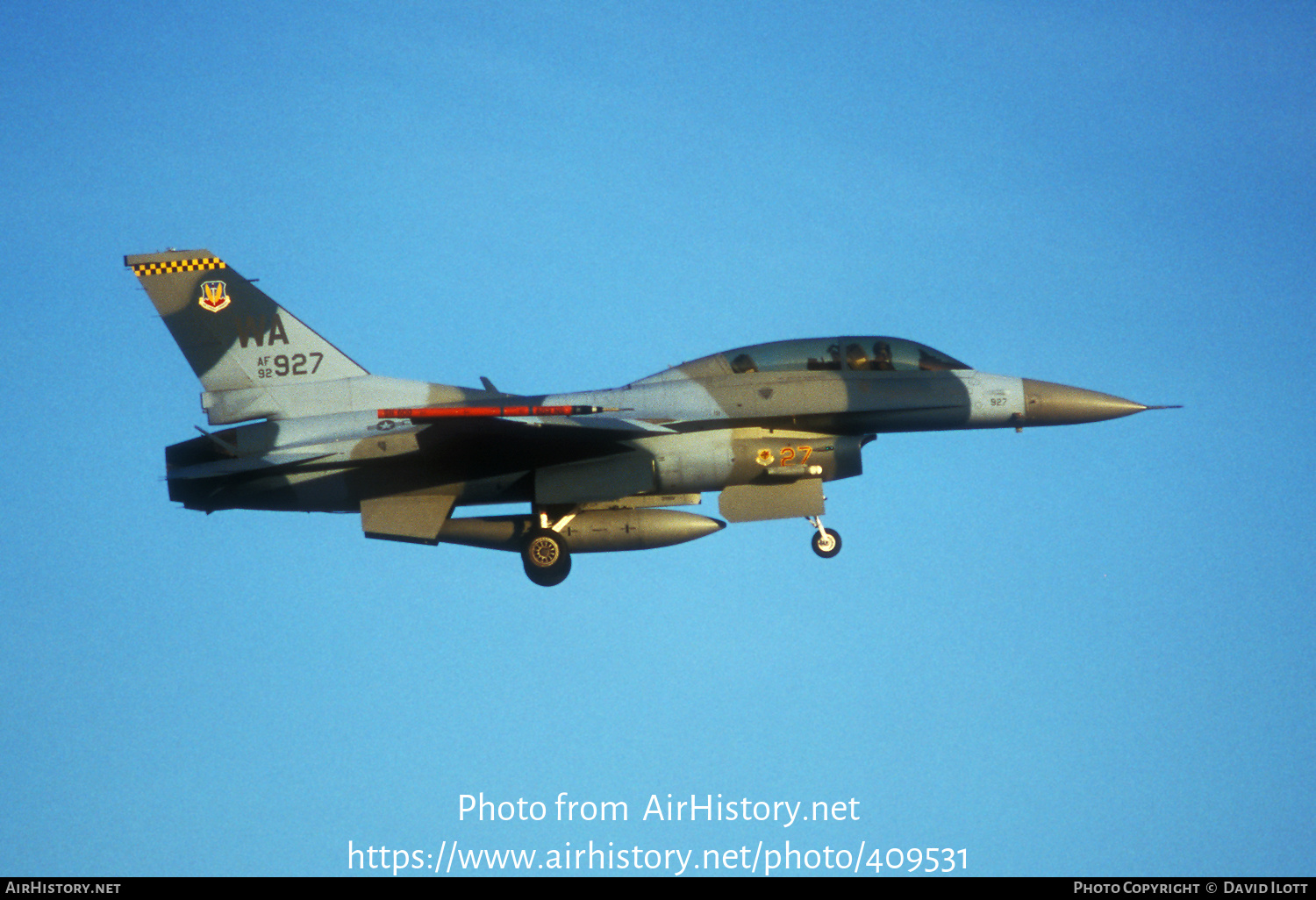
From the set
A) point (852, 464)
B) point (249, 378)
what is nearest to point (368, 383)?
point (249, 378)

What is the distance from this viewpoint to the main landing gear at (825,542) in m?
20.2

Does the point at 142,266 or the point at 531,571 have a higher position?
the point at 142,266

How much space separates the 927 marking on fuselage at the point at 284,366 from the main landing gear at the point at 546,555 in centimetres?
418

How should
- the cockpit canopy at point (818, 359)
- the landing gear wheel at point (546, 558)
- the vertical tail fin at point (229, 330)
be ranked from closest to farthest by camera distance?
the cockpit canopy at point (818, 359) → the landing gear wheel at point (546, 558) → the vertical tail fin at point (229, 330)

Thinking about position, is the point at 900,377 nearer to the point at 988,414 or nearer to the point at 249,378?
the point at 988,414

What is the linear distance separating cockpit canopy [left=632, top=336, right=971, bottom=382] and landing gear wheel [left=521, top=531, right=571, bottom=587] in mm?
2741

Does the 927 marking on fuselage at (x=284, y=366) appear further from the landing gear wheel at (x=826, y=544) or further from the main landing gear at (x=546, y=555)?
the landing gear wheel at (x=826, y=544)

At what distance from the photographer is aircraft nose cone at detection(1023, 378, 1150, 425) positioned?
66.4ft

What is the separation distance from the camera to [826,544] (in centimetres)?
2023

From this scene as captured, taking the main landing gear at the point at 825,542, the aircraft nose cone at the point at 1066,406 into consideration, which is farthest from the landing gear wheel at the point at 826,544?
the aircraft nose cone at the point at 1066,406

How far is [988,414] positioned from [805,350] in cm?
287

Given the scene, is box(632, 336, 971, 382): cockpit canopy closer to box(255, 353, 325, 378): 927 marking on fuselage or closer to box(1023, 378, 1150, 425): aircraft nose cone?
box(1023, 378, 1150, 425): aircraft nose cone

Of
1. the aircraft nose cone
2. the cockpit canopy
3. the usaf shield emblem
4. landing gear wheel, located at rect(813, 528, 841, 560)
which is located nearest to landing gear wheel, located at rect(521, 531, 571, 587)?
the cockpit canopy

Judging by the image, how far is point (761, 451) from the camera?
1966 cm
